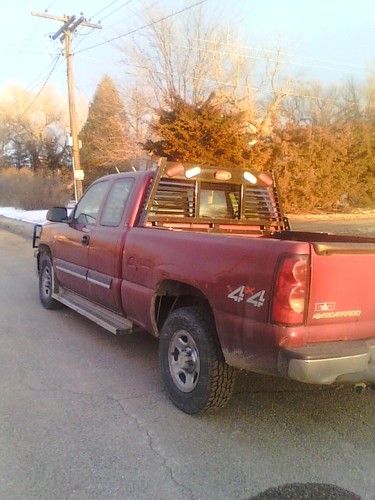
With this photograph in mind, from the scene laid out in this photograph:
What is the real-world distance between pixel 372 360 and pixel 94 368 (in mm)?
2618

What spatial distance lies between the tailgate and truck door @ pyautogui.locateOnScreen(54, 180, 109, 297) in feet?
10.2

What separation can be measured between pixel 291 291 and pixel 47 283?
4.90m

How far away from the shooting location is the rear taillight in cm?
312

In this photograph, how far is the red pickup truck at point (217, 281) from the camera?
10.4 ft

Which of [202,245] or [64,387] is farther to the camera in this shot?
[64,387]

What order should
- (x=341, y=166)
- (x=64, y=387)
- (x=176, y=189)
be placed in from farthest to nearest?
(x=341, y=166), (x=176, y=189), (x=64, y=387)

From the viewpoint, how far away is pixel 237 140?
2056cm

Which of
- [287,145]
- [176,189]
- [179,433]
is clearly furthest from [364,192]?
[179,433]

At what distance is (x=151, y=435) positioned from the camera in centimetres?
353

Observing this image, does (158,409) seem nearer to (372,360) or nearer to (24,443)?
(24,443)

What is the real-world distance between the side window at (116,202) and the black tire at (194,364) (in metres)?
1.50

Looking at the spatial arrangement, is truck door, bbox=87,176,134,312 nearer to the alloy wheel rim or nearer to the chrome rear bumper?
the alloy wheel rim

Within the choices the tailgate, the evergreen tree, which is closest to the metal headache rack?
the tailgate

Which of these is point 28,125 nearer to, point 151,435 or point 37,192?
point 37,192
